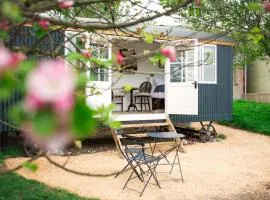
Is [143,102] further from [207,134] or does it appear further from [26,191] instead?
[26,191]

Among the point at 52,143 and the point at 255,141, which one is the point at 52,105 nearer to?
the point at 52,143

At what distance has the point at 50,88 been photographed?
605 mm

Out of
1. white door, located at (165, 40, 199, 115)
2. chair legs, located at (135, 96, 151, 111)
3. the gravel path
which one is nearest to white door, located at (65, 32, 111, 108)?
the gravel path

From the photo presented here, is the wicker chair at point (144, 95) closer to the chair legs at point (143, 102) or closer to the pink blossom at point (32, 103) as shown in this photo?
the chair legs at point (143, 102)

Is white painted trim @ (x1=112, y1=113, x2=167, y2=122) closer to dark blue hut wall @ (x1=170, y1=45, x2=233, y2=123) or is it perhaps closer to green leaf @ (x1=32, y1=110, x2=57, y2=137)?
dark blue hut wall @ (x1=170, y1=45, x2=233, y2=123)

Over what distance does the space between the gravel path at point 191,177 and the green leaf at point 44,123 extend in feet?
16.5

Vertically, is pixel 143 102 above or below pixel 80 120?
below

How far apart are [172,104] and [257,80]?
1401 cm

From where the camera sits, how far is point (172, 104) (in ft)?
33.8

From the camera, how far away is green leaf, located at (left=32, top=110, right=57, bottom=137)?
64 cm

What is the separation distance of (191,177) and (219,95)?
5225 millimetres

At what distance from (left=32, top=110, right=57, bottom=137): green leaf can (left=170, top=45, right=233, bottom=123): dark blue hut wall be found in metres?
10.3

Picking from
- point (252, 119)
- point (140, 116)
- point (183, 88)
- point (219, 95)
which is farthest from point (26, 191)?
point (252, 119)

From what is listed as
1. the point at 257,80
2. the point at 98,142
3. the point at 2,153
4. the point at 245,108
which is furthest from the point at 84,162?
the point at 257,80
